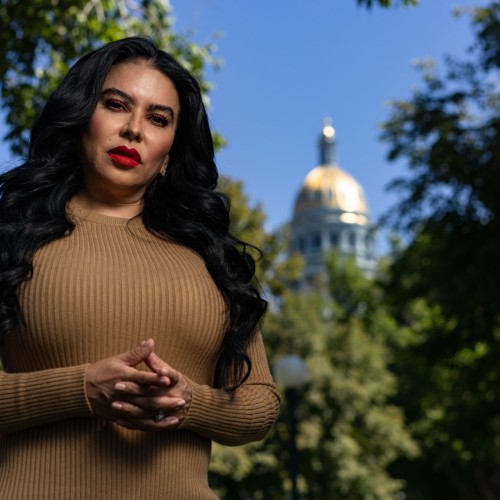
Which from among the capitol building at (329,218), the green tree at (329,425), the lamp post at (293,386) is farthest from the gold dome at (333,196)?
the lamp post at (293,386)

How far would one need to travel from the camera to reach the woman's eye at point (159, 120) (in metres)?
2.43

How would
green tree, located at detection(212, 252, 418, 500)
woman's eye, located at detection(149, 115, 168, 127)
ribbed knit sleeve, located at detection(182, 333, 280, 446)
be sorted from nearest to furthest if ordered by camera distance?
ribbed knit sleeve, located at detection(182, 333, 280, 446) → woman's eye, located at detection(149, 115, 168, 127) → green tree, located at detection(212, 252, 418, 500)

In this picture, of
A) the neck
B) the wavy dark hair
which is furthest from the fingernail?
the neck

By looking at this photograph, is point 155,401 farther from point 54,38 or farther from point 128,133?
point 54,38

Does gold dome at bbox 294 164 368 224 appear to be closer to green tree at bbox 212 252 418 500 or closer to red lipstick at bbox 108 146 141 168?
green tree at bbox 212 252 418 500

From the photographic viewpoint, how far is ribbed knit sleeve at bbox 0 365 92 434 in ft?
6.59

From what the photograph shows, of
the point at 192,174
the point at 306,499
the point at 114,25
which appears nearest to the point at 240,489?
the point at 306,499

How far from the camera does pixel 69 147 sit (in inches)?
95.7

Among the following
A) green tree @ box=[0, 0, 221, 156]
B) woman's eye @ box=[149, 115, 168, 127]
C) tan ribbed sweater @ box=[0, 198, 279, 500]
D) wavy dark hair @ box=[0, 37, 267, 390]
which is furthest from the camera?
green tree @ box=[0, 0, 221, 156]

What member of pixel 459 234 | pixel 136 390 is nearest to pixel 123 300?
pixel 136 390

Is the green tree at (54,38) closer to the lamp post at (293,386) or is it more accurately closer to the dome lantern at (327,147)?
the lamp post at (293,386)

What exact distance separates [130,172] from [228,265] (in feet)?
1.18

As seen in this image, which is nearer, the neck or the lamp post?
the neck

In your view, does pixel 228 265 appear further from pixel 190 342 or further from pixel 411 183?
pixel 411 183
